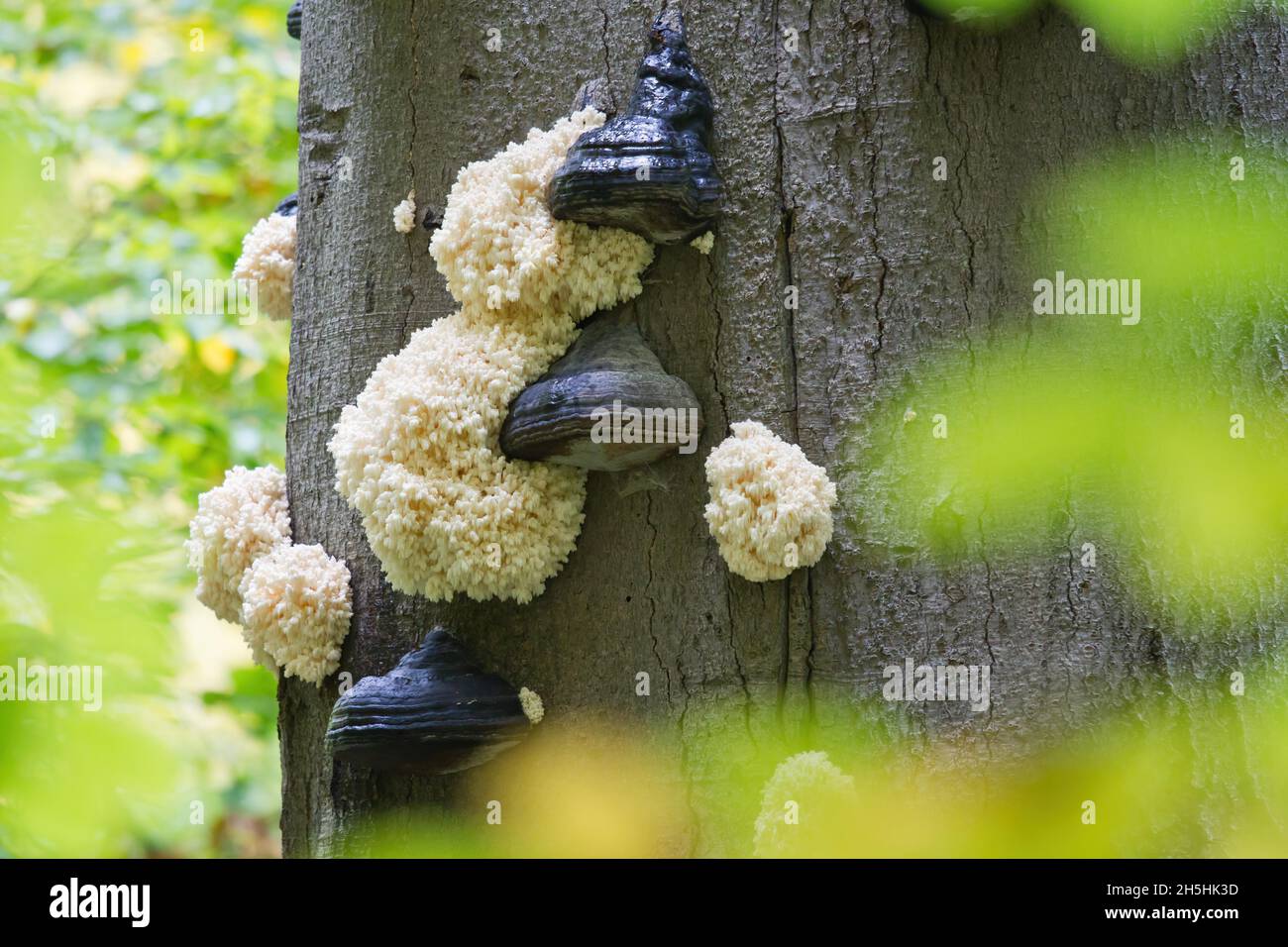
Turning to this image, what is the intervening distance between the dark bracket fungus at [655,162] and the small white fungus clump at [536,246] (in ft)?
0.13

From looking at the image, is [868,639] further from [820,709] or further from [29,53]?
[29,53]

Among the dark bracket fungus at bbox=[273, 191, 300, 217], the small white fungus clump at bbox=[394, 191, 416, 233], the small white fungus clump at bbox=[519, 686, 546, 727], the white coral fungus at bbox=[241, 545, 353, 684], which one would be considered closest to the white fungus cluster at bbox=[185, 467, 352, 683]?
the white coral fungus at bbox=[241, 545, 353, 684]

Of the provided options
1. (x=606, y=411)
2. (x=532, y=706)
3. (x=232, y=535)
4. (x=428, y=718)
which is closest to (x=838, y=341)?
(x=606, y=411)

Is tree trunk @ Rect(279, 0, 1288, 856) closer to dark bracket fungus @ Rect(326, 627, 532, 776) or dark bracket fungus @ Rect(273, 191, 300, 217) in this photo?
dark bracket fungus @ Rect(326, 627, 532, 776)

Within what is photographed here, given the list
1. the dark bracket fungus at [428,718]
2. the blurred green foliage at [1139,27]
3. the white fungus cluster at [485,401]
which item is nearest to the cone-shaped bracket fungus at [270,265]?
the white fungus cluster at [485,401]

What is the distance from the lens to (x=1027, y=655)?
1736 mm

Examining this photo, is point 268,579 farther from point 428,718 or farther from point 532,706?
point 532,706

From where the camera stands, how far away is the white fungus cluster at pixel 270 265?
97.3 inches

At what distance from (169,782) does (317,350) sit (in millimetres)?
970

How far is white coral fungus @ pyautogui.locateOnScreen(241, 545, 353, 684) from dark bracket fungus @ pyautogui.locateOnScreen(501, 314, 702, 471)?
0.49m

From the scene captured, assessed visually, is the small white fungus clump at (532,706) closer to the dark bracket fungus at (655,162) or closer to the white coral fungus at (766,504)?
the white coral fungus at (766,504)

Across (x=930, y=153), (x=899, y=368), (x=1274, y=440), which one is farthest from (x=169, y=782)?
(x=1274, y=440)

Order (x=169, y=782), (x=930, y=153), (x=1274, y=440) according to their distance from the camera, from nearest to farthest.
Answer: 1. (x=169, y=782)
2. (x=1274, y=440)
3. (x=930, y=153)

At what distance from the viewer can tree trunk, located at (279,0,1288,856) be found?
1.74 metres
